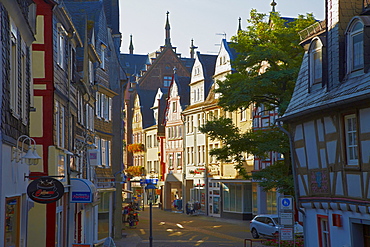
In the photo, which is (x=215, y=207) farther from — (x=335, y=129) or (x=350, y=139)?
(x=350, y=139)

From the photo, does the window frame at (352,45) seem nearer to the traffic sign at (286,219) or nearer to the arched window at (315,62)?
the arched window at (315,62)

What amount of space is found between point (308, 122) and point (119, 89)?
1852 cm

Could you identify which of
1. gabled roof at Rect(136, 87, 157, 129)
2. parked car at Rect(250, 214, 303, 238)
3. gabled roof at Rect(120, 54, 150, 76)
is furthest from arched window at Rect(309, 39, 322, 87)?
gabled roof at Rect(120, 54, 150, 76)

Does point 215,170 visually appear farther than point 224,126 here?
Yes

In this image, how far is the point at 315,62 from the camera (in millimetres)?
20547

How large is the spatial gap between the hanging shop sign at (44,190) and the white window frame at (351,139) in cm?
775

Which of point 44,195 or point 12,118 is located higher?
point 12,118

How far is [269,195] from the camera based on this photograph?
44750mm

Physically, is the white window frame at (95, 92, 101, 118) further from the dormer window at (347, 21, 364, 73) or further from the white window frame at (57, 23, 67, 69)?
the dormer window at (347, 21, 364, 73)

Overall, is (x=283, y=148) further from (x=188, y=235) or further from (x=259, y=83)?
(x=188, y=235)

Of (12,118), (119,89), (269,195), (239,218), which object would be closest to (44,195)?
(12,118)

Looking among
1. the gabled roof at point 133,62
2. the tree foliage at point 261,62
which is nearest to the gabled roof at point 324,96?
the tree foliage at point 261,62

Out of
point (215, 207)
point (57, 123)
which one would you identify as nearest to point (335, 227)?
point (57, 123)

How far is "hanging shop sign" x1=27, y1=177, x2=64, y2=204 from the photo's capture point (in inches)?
512
